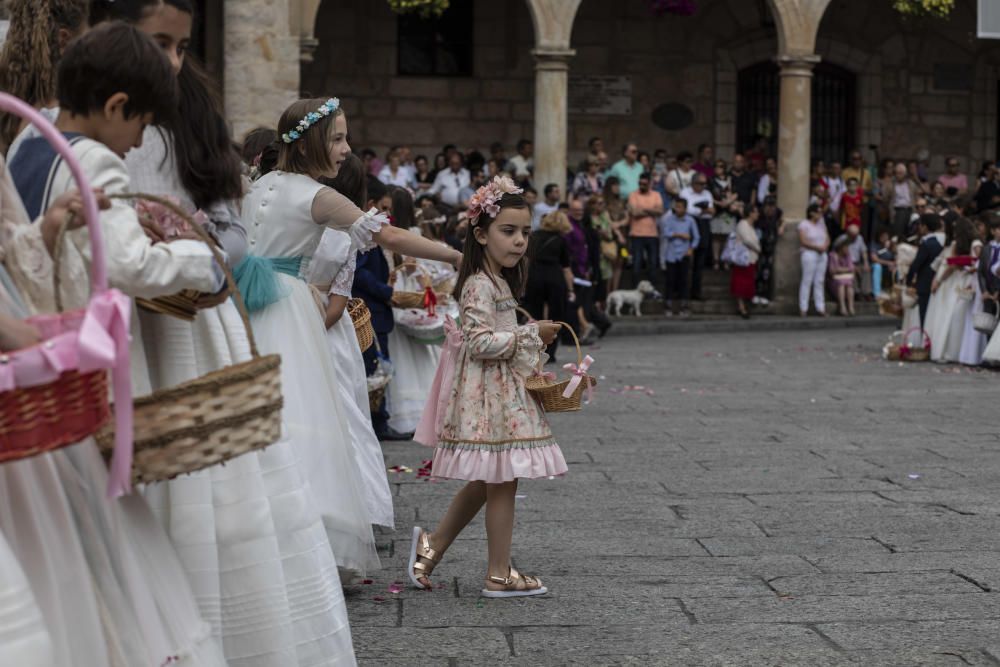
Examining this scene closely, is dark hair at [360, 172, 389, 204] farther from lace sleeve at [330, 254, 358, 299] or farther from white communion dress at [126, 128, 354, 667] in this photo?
white communion dress at [126, 128, 354, 667]

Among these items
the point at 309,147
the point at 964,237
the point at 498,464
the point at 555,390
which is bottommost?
the point at 498,464

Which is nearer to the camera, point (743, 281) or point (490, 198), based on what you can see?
point (490, 198)

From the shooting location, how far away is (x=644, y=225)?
22.0 metres

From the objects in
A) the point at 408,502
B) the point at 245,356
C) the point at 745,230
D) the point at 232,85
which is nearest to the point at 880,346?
the point at 745,230

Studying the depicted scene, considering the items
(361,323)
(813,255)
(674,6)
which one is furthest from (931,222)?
(361,323)

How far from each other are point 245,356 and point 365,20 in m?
21.9

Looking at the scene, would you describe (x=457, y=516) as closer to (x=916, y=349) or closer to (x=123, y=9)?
(x=123, y=9)

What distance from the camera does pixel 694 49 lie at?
86.8 ft

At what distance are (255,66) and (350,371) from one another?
34.6 feet

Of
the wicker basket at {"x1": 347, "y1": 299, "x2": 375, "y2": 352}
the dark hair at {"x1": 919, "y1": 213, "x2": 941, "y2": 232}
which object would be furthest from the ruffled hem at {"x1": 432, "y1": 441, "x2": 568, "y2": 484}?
the dark hair at {"x1": 919, "y1": 213, "x2": 941, "y2": 232}

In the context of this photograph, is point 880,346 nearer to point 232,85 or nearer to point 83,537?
point 232,85

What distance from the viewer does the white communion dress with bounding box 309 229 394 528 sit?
21.5 ft

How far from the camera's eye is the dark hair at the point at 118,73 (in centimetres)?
339

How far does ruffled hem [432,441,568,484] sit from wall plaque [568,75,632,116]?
20622 millimetres
